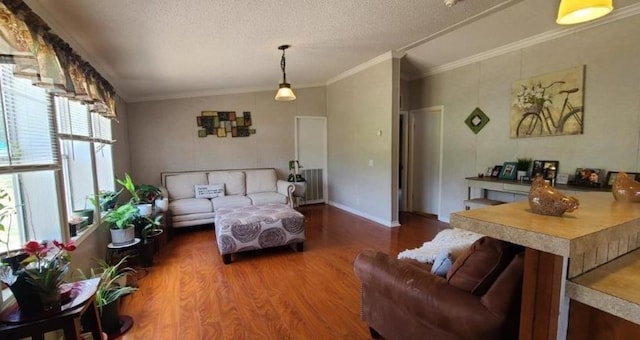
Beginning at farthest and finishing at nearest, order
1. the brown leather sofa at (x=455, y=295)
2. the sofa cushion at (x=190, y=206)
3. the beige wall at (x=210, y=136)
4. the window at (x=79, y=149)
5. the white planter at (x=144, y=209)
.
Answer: the beige wall at (x=210, y=136) → the sofa cushion at (x=190, y=206) → the white planter at (x=144, y=209) → the window at (x=79, y=149) → the brown leather sofa at (x=455, y=295)

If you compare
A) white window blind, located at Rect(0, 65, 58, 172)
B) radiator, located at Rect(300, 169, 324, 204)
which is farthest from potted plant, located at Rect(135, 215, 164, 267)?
radiator, located at Rect(300, 169, 324, 204)

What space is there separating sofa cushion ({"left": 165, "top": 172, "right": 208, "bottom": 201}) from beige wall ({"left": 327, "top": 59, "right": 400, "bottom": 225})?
2.59 m

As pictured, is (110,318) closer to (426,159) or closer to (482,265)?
(482,265)

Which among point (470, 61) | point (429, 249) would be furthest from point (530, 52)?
point (429, 249)

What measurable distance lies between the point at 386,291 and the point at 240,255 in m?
2.26

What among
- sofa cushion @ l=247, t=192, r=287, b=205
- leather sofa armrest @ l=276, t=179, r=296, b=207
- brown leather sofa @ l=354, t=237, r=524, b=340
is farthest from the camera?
leather sofa armrest @ l=276, t=179, r=296, b=207

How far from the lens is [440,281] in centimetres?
148

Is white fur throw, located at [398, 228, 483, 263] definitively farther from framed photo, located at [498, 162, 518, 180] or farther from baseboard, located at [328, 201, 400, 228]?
baseboard, located at [328, 201, 400, 228]

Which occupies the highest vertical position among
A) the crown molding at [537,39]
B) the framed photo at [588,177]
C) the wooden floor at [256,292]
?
the crown molding at [537,39]

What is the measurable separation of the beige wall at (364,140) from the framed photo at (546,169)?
5.75ft

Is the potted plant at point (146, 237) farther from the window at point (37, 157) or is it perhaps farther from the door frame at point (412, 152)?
the door frame at point (412, 152)

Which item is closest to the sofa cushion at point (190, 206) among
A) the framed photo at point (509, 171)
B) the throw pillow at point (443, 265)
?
the throw pillow at point (443, 265)

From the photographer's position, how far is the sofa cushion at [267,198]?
15.5 ft

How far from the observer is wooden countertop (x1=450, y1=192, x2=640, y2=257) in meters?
0.90
